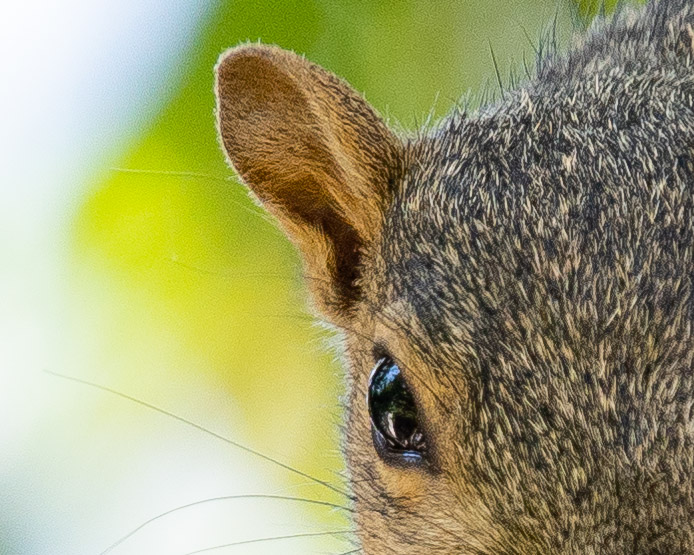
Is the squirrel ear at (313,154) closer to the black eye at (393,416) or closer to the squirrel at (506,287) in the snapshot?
the squirrel at (506,287)

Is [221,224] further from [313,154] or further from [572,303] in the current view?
[572,303]

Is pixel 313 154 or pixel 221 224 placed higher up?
pixel 221 224

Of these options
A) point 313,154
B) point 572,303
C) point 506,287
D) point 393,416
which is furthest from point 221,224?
point 572,303

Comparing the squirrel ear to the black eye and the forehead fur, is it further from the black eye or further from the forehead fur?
the black eye

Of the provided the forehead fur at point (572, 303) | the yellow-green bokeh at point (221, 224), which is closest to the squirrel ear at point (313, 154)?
the forehead fur at point (572, 303)

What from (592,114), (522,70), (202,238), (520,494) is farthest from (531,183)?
(202,238)

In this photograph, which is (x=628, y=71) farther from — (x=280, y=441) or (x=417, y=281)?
(x=280, y=441)
